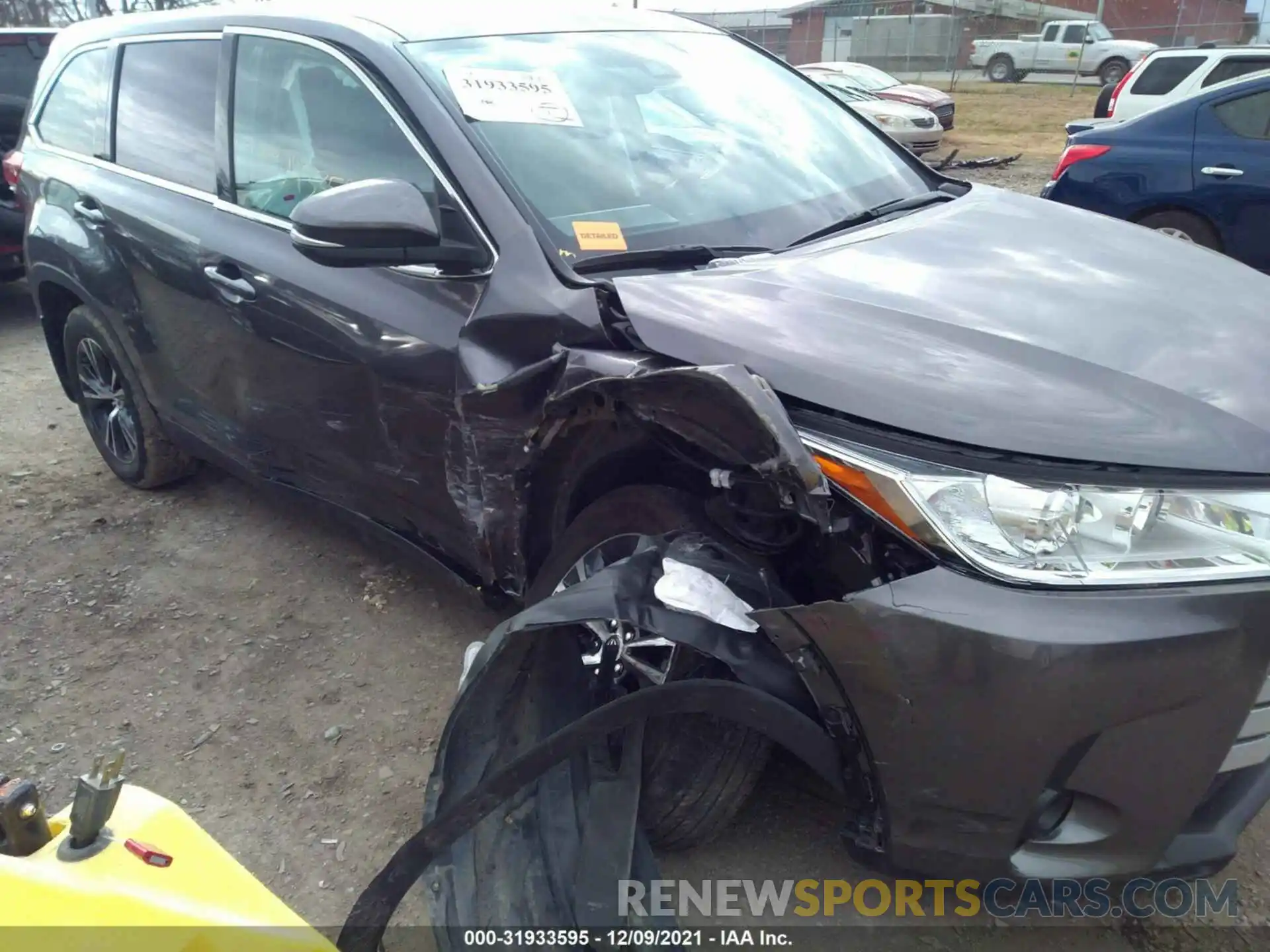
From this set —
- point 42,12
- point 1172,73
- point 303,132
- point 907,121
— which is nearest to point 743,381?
point 303,132

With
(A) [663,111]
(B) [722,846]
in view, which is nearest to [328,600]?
(B) [722,846]

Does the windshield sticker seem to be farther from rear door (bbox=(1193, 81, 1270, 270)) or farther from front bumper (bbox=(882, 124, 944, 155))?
front bumper (bbox=(882, 124, 944, 155))

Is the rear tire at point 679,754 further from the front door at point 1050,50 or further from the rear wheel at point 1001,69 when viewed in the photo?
the rear wheel at point 1001,69

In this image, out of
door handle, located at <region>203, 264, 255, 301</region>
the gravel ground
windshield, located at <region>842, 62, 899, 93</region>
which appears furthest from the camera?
windshield, located at <region>842, 62, 899, 93</region>

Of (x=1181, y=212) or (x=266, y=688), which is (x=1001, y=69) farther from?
(x=266, y=688)

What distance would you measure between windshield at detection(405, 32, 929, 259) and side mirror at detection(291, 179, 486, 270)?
0.24 m

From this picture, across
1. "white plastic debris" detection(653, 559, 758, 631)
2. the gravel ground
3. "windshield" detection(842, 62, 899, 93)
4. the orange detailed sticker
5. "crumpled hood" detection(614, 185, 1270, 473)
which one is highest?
the orange detailed sticker

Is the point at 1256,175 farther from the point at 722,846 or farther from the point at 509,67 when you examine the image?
the point at 722,846

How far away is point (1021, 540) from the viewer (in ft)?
5.03

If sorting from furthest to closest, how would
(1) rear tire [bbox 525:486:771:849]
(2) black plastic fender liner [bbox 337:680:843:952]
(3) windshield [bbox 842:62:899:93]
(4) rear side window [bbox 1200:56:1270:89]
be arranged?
(3) windshield [bbox 842:62:899:93] < (4) rear side window [bbox 1200:56:1270:89] < (1) rear tire [bbox 525:486:771:849] < (2) black plastic fender liner [bbox 337:680:843:952]

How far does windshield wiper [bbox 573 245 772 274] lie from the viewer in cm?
221

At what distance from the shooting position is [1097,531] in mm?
1535

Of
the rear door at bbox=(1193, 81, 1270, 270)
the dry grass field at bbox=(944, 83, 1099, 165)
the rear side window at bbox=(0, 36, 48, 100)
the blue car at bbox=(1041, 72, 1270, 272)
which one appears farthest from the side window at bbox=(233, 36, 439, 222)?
the dry grass field at bbox=(944, 83, 1099, 165)

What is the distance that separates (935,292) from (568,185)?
0.91 m
